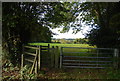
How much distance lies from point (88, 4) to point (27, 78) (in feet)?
21.8

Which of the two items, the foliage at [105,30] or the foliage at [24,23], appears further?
the foliage at [105,30]

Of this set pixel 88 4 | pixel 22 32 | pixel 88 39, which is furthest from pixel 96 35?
pixel 22 32

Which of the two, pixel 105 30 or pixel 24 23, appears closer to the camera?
pixel 24 23

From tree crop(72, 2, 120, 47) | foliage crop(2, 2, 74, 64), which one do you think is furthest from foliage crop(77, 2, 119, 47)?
foliage crop(2, 2, 74, 64)

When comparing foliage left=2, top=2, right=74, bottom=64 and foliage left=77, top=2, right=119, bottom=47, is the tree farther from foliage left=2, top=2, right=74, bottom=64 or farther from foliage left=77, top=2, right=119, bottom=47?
foliage left=2, top=2, right=74, bottom=64

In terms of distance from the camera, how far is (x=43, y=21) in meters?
5.60

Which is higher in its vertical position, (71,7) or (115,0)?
(71,7)

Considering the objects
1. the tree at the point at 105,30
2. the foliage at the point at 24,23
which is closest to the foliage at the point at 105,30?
the tree at the point at 105,30

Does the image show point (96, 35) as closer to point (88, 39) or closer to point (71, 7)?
point (88, 39)

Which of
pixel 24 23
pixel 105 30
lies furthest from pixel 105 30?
pixel 24 23

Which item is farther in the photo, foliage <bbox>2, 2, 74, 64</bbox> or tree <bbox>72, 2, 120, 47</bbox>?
tree <bbox>72, 2, 120, 47</bbox>

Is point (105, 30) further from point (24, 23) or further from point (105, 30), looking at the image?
Result: point (24, 23)

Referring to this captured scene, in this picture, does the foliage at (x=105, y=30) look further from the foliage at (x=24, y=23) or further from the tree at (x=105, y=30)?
the foliage at (x=24, y=23)

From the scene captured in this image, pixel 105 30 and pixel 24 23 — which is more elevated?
pixel 24 23
